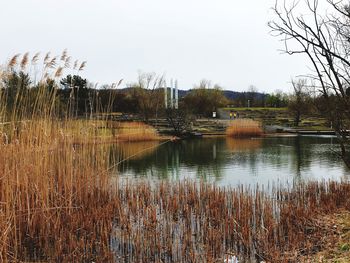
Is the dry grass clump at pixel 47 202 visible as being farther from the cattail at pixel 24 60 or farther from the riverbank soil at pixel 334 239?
the riverbank soil at pixel 334 239

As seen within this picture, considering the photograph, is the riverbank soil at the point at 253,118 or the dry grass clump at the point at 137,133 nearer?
the dry grass clump at the point at 137,133

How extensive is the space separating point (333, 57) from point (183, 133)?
17.4 meters

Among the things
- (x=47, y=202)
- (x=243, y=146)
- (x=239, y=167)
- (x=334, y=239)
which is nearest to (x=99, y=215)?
(x=47, y=202)

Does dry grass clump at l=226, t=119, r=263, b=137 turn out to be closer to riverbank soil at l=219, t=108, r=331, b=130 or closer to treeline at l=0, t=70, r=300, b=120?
treeline at l=0, t=70, r=300, b=120

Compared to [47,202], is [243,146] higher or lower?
lower

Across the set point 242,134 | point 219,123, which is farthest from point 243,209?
point 219,123

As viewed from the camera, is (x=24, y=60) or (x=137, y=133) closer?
(x=24, y=60)

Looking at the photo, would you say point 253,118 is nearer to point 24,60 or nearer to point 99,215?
point 99,215

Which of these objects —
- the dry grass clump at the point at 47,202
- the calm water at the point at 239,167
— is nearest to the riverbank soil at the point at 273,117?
the calm water at the point at 239,167

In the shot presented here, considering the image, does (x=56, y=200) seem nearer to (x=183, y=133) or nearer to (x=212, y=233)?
(x=212, y=233)

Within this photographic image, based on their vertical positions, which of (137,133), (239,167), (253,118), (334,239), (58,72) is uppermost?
(58,72)

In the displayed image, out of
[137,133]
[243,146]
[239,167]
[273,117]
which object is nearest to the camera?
[239,167]

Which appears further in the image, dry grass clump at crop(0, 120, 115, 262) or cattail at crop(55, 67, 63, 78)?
cattail at crop(55, 67, 63, 78)

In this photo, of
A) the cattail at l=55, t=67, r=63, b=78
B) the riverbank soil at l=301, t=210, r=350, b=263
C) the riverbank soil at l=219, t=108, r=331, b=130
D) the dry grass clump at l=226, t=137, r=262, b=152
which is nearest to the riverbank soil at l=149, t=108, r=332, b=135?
the riverbank soil at l=219, t=108, r=331, b=130
